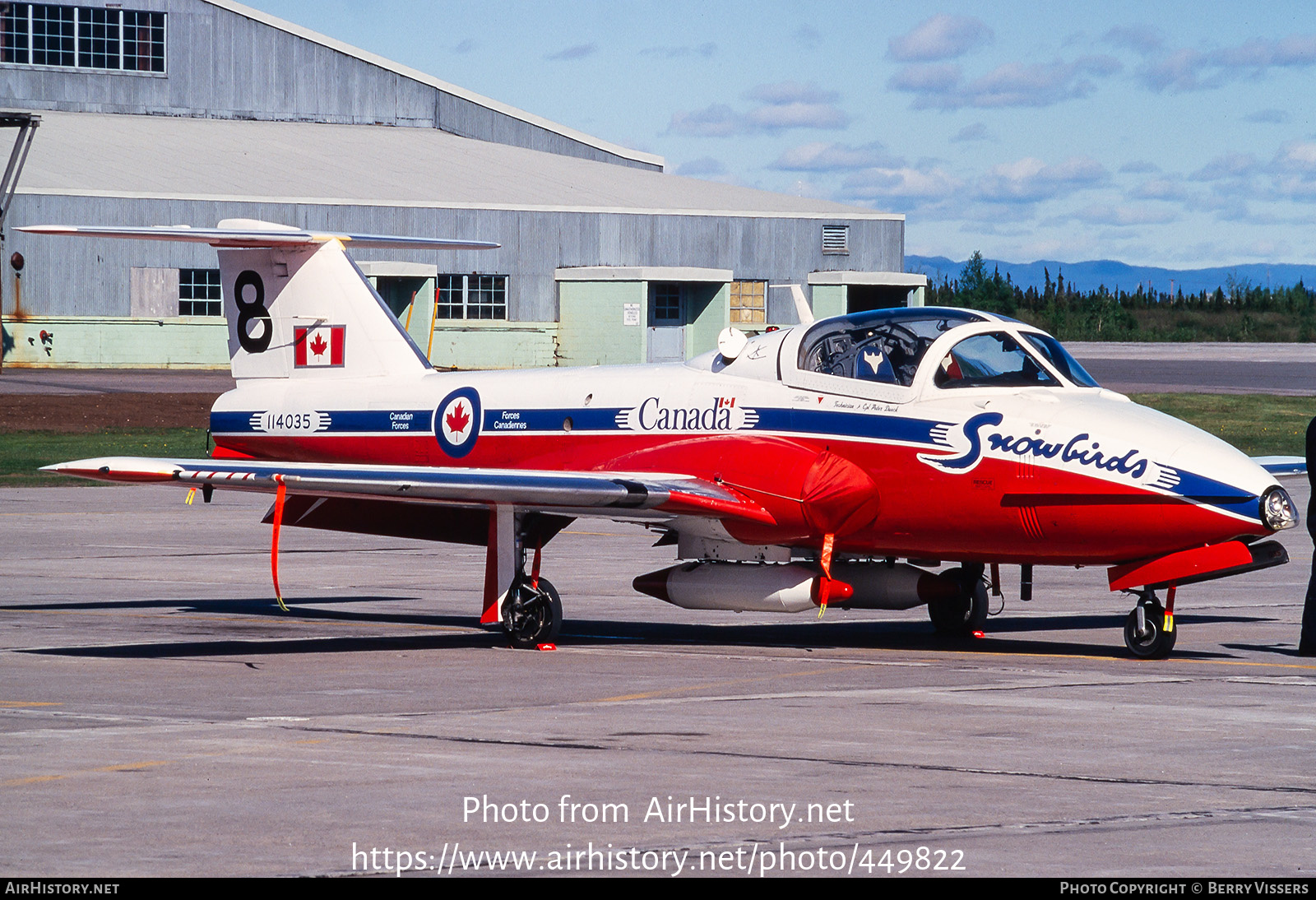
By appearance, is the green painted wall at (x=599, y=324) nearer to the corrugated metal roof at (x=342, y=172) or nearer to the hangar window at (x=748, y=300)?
the corrugated metal roof at (x=342, y=172)

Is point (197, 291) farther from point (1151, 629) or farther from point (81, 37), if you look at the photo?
point (1151, 629)

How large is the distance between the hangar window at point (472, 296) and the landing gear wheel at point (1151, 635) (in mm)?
50692

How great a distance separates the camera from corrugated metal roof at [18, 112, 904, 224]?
59.2 meters

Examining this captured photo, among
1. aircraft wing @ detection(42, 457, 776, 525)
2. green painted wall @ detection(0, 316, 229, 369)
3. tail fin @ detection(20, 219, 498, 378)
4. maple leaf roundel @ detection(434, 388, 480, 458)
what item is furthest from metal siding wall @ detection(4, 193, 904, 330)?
aircraft wing @ detection(42, 457, 776, 525)

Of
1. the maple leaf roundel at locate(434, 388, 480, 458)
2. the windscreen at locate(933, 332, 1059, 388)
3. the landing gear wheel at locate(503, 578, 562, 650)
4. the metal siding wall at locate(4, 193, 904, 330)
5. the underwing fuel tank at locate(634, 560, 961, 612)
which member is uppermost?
the metal siding wall at locate(4, 193, 904, 330)

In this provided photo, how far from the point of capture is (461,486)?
13.5 meters

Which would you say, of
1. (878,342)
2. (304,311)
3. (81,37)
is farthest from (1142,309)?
(878,342)

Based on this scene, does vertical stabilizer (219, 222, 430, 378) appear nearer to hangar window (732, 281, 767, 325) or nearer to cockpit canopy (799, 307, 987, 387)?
cockpit canopy (799, 307, 987, 387)

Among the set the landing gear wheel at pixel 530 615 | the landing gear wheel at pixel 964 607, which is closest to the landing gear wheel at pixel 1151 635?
the landing gear wheel at pixel 964 607

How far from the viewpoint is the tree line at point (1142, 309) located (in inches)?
4235

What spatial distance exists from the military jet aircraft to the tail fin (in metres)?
0.42

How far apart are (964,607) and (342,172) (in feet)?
171
